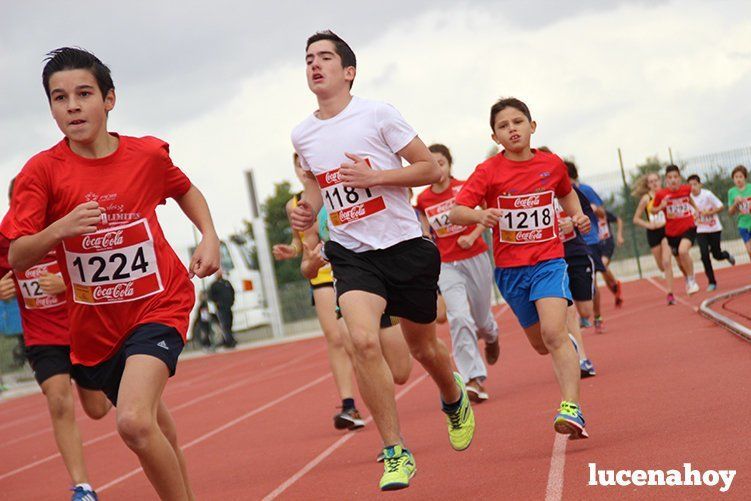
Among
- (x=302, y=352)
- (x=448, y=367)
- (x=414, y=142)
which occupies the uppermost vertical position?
(x=414, y=142)

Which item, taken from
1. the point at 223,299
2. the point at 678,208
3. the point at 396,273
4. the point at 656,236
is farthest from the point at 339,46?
the point at 223,299

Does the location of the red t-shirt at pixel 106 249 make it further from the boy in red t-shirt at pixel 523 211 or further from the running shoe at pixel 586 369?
the running shoe at pixel 586 369

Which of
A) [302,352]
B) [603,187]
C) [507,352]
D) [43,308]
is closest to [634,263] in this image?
[603,187]

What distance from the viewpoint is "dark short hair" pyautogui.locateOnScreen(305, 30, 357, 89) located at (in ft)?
19.1

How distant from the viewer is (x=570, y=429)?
5.94 m

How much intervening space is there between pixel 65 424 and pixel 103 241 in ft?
7.80

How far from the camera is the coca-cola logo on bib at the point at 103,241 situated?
15.7 feet

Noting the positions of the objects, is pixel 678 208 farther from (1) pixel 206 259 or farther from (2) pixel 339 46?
(1) pixel 206 259

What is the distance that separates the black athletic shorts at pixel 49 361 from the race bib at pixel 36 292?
0.28m

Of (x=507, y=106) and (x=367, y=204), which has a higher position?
(x=507, y=106)

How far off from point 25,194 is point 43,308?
268 centimetres

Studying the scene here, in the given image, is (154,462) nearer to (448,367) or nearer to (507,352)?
(448,367)

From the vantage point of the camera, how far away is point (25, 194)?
4730 millimetres

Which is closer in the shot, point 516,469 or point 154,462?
point 154,462
